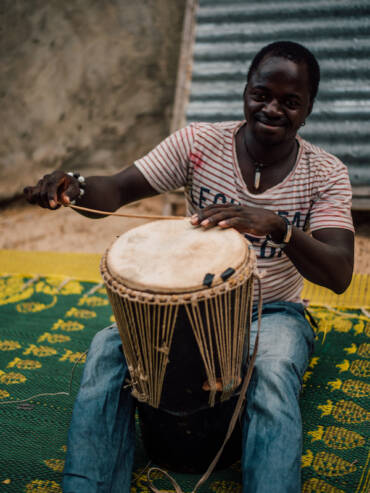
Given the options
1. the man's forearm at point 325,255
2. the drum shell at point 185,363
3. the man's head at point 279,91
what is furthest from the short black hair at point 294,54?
the drum shell at point 185,363

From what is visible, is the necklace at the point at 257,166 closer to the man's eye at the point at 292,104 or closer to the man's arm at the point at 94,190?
the man's eye at the point at 292,104

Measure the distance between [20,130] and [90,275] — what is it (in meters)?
1.49

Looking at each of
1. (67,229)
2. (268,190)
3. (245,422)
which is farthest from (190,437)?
(67,229)

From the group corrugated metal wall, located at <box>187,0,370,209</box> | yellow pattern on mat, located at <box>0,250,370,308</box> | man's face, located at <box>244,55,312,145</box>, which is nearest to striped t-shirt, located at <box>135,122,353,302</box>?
man's face, located at <box>244,55,312,145</box>

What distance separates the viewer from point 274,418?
1.30 m

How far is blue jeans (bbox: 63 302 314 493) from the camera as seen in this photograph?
126 centimetres

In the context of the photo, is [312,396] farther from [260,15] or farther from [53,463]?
[260,15]

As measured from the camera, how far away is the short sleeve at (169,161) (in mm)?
1777

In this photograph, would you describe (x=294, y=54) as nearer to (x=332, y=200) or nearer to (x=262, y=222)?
(x=332, y=200)

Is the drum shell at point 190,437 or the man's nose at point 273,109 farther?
the man's nose at point 273,109

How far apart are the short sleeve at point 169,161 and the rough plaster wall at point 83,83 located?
2141 millimetres

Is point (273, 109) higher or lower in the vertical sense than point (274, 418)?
higher

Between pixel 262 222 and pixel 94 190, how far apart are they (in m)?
0.62

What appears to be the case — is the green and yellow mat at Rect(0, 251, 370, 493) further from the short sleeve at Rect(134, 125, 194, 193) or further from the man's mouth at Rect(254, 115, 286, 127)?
the man's mouth at Rect(254, 115, 286, 127)
